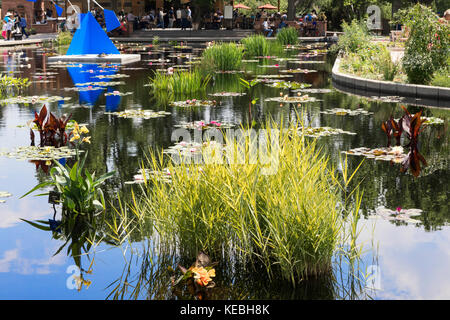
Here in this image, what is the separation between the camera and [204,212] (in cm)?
464

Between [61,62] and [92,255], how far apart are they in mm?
18570

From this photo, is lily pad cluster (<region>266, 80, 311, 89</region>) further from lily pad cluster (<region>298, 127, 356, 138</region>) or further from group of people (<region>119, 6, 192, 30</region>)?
group of people (<region>119, 6, 192, 30</region>)

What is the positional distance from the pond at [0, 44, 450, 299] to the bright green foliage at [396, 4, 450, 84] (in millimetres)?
1499

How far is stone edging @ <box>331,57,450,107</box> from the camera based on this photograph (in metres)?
12.4

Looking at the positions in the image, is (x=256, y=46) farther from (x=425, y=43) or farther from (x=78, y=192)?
(x=78, y=192)

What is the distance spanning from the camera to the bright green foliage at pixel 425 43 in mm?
13172

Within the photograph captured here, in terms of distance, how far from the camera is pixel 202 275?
4.08m

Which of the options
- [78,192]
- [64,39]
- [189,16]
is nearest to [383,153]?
[78,192]

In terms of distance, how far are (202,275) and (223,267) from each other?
1.65 feet

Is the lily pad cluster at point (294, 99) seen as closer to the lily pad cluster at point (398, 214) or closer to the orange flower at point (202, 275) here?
the lily pad cluster at point (398, 214)

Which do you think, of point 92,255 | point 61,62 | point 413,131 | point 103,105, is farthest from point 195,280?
point 61,62

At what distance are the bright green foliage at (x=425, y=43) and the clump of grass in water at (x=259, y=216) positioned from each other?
9309mm

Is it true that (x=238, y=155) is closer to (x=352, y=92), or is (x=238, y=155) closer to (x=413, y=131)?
(x=413, y=131)

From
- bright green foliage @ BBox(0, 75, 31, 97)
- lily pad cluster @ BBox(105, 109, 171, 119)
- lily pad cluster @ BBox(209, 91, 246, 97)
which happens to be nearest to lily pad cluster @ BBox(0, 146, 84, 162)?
lily pad cluster @ BBox(105, 109, 171, 119)
